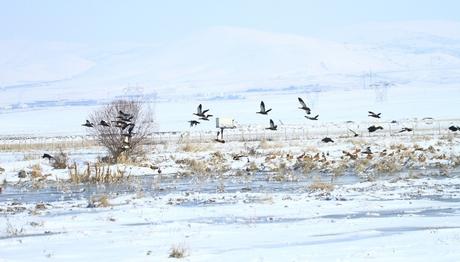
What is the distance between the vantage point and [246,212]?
1934cm

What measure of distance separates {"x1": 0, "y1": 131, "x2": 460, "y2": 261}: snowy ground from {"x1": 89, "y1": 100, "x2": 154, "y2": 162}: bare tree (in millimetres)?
3019

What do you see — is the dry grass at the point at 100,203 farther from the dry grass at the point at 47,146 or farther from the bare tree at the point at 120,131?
the dry grass at the point at 47,146

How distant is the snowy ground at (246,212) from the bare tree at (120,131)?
3.02 meters

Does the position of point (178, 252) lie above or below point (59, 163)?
above

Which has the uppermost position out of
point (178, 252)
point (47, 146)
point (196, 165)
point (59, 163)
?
point (178, 252)

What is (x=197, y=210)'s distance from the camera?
20.0m

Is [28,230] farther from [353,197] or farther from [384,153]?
[384,153]

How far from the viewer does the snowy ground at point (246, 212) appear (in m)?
13.6

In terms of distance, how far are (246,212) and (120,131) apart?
20.7 metres

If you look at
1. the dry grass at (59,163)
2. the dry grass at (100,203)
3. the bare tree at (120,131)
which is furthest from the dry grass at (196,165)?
the dry grass at (100,203)

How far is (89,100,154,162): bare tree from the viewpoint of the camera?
126 feet

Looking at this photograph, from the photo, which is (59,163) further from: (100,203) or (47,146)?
(47,146)

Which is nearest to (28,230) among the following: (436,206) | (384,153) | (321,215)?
(321,215)

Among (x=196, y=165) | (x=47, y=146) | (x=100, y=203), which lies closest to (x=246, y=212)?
(x=100, y=203)
